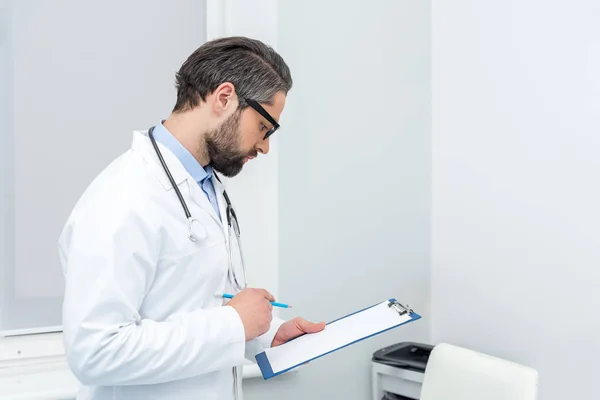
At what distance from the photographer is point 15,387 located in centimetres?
144

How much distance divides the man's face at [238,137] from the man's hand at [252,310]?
0.28 m

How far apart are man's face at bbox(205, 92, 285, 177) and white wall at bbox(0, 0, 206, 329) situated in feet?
2.41

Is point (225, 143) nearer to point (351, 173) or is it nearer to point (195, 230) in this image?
point (195, 230)

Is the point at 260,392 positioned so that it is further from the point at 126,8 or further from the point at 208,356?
the point at 126,8

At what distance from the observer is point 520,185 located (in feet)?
5.90

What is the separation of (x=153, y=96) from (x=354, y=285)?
0.95 m

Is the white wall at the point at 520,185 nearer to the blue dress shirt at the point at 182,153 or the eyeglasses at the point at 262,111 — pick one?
the eyeglasses at the point at 262,111

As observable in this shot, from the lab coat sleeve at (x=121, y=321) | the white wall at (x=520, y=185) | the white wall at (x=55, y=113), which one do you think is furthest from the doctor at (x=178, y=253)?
the white wall at (x=520, y=185)

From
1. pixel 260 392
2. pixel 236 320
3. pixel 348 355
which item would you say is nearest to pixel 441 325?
pixel 348 355

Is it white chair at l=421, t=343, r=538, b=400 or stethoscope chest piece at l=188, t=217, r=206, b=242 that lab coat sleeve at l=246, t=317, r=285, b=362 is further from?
white chair at l=421, t=343, r=538, b=400

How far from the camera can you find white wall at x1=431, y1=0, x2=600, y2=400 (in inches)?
63.5

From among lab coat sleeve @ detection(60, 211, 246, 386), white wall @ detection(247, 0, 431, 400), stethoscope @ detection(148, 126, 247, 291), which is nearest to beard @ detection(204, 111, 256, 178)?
stethoscope @ detection(148, 126, 247, 291)

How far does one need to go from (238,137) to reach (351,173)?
889mm

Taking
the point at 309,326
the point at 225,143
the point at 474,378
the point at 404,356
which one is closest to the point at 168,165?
the point at 225,143
